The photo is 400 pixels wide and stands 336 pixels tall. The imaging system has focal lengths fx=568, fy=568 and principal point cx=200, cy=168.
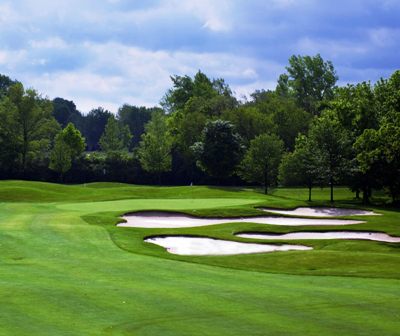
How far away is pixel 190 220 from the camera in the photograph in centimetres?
4088

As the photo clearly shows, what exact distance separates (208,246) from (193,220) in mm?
11369

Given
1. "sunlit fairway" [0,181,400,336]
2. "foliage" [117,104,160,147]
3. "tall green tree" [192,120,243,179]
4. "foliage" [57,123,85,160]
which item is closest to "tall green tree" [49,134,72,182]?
"foliage" [57,123,85,160]

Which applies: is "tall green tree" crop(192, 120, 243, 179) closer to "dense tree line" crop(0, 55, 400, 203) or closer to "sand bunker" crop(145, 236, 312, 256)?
"dense tree line" crop(0, 55, 400, 203)

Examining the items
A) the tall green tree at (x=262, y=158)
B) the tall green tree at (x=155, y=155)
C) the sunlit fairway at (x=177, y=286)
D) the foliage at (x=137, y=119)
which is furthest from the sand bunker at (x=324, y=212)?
the foliage at (x=137, y=119)

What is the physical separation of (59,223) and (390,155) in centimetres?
2322

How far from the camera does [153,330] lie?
36.3 feet

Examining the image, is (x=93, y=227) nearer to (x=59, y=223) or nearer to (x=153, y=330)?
(x=59, y=223)

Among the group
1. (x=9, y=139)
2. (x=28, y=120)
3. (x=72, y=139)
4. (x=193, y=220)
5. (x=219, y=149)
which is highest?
(x=28, y=120)

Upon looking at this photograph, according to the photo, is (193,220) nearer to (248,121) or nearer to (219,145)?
(219,145)

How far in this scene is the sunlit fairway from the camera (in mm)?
11509

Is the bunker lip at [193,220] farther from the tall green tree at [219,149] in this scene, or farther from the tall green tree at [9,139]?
the tall green tree at [9,139]

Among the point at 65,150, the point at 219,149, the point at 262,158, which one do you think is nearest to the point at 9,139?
the point at 65,150

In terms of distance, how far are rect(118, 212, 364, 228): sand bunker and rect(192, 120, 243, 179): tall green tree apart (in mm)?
41663

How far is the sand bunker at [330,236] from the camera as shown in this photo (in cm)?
3434
